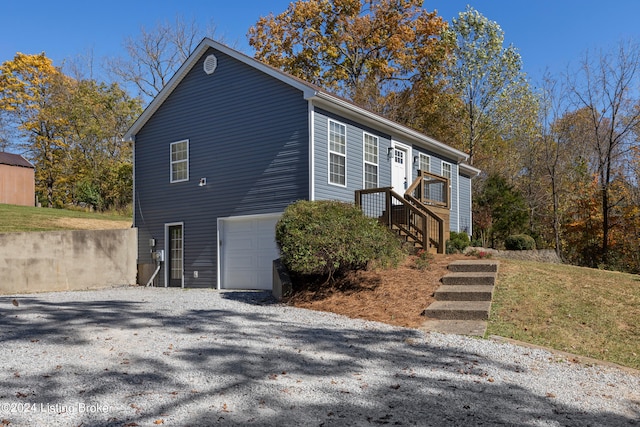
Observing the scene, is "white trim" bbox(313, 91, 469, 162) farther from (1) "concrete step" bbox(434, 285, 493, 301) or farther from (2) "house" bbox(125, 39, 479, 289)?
(1) "concrete step" bbox(434, 285, 493, 301)

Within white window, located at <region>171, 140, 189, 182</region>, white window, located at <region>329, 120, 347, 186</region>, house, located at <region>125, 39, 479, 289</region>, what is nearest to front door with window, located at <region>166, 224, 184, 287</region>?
house, located at <region>125, 39, 479, 289</region>

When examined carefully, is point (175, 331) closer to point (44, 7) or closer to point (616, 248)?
point (44, 7)

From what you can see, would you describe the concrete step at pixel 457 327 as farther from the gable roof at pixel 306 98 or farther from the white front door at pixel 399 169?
the white front door at pixel 399 169

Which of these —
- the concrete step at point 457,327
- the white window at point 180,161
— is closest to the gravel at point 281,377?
the concrete step at point 457,327

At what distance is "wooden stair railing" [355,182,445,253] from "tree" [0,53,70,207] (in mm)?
24968

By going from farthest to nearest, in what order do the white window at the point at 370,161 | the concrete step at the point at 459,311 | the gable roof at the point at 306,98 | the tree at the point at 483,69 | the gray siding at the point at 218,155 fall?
the tree at the point at 483,69 < the white window at the point at 370,161 < the gray siding at the point at 218,155 < the gable roof at the point at 306,98 < the concrete step at the point at 459,311

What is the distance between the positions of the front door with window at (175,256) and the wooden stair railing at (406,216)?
573cm

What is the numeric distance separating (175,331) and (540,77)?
22.7m

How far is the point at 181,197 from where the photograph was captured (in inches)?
592

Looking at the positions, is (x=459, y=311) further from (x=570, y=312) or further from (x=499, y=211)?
(x=499, y=211)

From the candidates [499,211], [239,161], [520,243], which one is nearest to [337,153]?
[239,161]

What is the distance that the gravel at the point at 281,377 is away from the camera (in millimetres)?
4137

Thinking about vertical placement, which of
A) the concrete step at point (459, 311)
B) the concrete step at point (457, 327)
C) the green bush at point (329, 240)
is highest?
the green bush at point (329, 240)

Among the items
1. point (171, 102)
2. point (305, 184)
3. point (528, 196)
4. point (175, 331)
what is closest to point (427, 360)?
point (175, 331)
